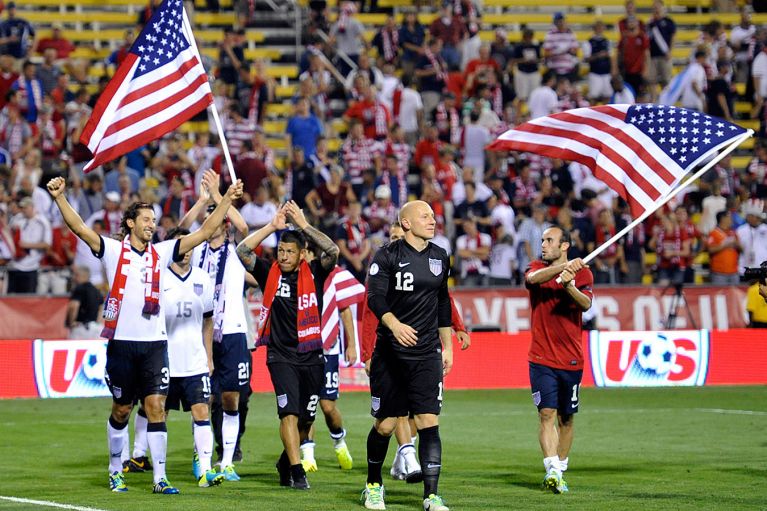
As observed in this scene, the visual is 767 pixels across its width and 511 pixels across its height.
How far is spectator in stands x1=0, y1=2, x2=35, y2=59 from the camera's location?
2970cm

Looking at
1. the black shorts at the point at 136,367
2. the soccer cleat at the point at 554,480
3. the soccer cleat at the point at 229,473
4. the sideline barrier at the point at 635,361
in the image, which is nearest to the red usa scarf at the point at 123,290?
the black shorts at the point at 136,367

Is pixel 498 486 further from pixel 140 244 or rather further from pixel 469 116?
pixel 469 116

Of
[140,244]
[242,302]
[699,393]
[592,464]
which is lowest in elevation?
[699,393]

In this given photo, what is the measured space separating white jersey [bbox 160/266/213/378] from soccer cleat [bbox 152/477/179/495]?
1.07 metres

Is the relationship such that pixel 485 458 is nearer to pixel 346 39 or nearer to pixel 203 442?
pixel 203 442

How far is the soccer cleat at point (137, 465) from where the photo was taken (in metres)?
14.3

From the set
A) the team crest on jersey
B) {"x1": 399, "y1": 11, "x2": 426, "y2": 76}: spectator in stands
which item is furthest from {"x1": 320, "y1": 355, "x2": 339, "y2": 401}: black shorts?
{"x1": 399, "y1": 11, "x2": 426, "y2": 76}: spectator in stands

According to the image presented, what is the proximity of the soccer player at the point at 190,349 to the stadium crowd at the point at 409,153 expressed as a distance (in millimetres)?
10284

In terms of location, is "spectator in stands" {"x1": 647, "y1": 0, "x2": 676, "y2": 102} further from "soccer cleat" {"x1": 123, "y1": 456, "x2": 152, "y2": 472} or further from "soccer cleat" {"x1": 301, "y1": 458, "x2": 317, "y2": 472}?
"soccer cleat" {"x1": 123, "y1": 456, "x2": 152, "y2": 472}

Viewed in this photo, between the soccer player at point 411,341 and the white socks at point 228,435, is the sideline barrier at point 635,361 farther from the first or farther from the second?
the soccer player at point 411,341

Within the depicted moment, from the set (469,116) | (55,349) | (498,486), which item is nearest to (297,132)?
(469,116)

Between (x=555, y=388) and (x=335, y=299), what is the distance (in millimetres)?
3320

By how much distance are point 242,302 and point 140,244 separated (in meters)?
2.04

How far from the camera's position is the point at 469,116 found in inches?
1185
